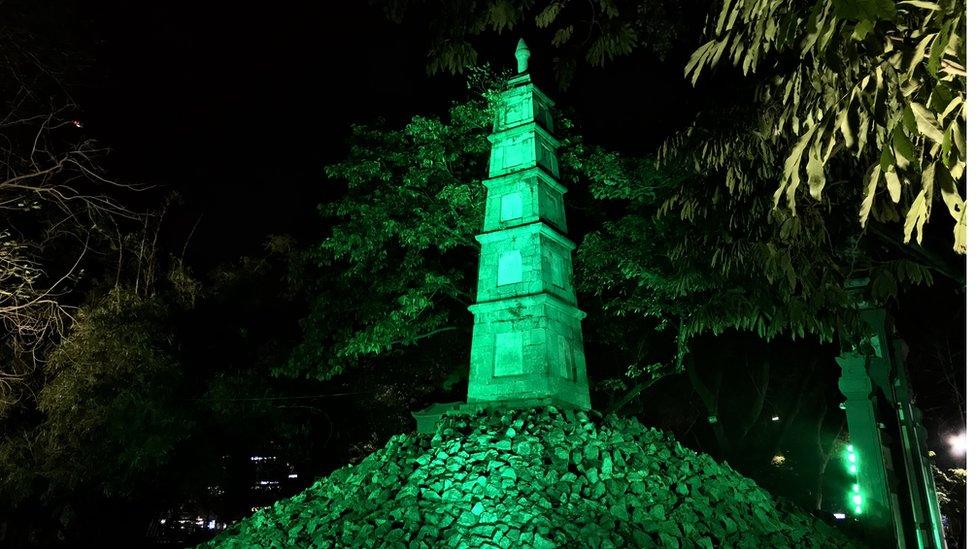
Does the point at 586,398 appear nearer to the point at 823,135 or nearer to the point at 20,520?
the point at 823,135

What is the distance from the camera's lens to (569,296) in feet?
41.6

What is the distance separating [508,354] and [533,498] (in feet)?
10.8

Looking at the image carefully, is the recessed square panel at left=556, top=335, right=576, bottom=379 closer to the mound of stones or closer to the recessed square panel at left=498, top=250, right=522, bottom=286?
the mound of stones

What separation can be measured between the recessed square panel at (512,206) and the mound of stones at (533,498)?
400 cm

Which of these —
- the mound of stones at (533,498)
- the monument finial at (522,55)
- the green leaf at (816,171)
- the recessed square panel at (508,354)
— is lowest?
the mound of stones at (533,498)

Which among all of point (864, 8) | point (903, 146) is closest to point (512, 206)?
point (903, 146)

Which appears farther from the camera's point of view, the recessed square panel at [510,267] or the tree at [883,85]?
the recessed square panel at [510,267]

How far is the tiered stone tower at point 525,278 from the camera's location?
453 inches

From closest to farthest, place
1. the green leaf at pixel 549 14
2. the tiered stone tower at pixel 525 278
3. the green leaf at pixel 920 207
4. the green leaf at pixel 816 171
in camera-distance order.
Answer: the green leaf at pixel 920 207 < the green leaf at pixel 816 171 < the green leaf at pixel 549 14 < the tiered stone tower at pixel 525 278

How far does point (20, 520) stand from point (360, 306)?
9327 millimetres

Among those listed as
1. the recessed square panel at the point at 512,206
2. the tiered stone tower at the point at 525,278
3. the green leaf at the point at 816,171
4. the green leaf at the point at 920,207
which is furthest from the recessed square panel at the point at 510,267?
the green leaf at the point at 920,207

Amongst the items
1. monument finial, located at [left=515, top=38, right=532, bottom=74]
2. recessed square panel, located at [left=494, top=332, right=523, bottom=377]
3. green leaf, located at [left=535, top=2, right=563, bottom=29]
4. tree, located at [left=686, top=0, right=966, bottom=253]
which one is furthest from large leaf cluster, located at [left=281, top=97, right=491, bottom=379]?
tree, located at [left=686, top=0, right=966, bottom=253]

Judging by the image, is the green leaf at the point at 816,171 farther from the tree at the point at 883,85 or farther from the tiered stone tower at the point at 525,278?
the tiered stone tower at the point at 525,278

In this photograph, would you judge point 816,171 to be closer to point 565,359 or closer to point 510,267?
point 565,359
